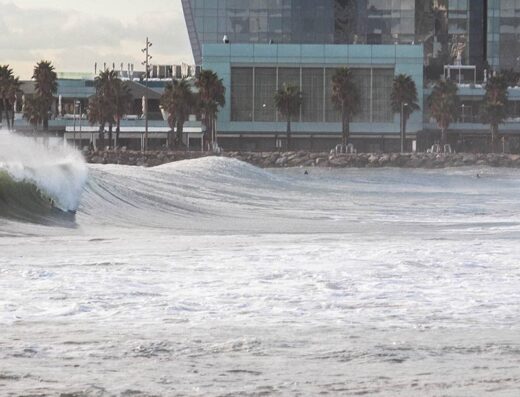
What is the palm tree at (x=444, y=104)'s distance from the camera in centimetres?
11894

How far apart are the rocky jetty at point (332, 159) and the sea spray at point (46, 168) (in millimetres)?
53027

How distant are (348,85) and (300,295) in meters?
100

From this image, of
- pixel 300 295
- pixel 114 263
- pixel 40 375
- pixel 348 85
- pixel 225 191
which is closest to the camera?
pixel 40 375

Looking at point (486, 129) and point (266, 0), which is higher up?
point (266, 0)

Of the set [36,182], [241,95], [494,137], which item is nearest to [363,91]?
[241,95]

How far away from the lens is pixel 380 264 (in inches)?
751

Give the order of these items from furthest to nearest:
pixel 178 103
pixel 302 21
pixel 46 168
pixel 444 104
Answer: pixel 302 21
pixel 444 104
pixel 178 103
pixel 46 168

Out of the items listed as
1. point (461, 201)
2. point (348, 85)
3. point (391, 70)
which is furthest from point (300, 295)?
point (391, 70)

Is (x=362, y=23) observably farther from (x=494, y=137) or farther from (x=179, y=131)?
(x=179, y=131)

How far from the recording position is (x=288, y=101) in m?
116

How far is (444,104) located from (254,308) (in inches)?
4181

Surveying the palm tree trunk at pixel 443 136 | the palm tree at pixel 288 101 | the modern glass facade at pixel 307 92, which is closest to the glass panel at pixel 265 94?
the modern glass facade at pixel 307 92

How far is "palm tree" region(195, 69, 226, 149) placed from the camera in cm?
11356

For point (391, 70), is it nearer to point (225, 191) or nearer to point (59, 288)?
point (225, 191)
